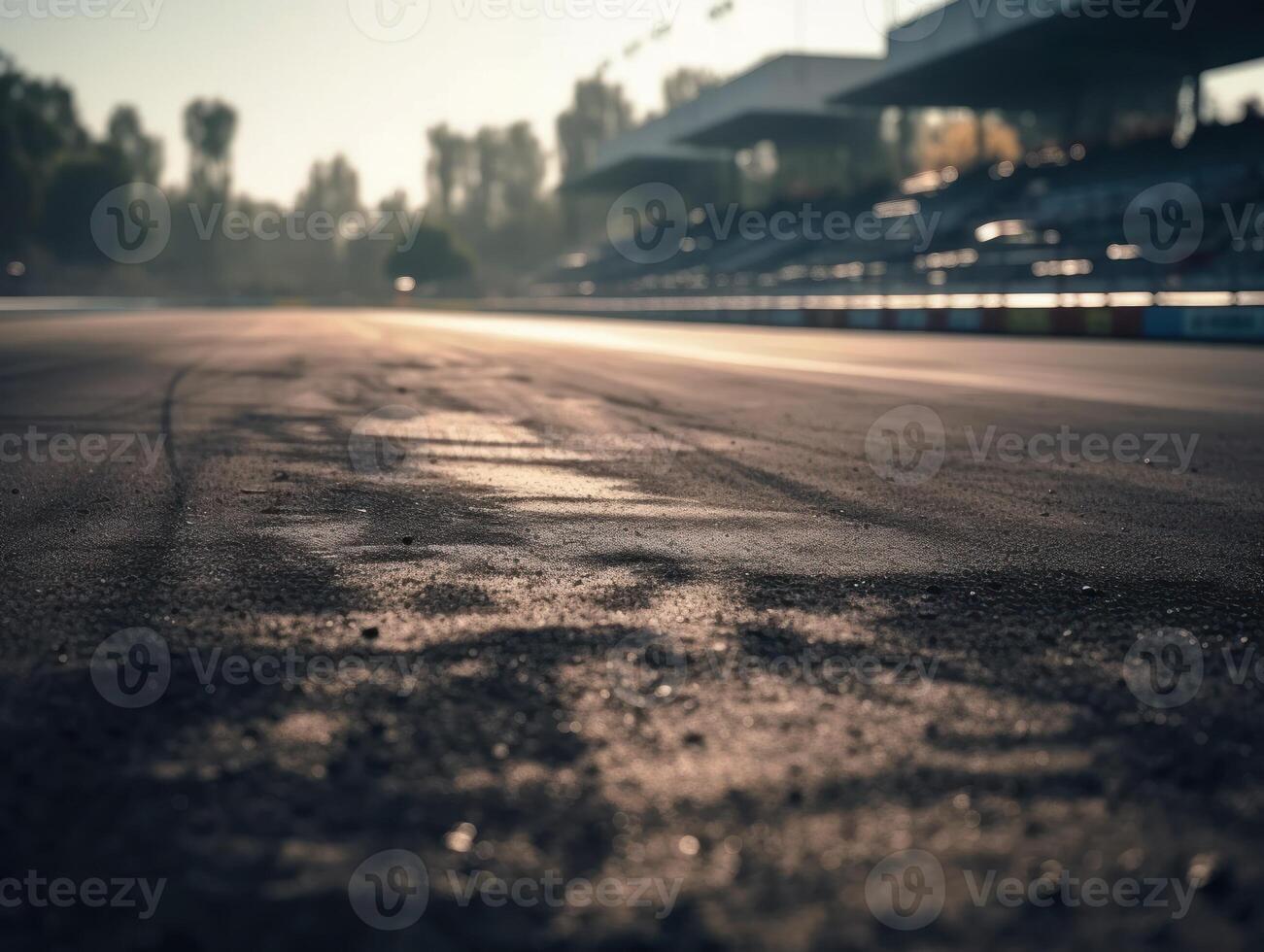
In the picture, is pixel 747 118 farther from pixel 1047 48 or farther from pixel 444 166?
pixel 444 166

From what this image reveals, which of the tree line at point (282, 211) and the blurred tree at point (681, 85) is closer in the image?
the tree line at point (282, 211)

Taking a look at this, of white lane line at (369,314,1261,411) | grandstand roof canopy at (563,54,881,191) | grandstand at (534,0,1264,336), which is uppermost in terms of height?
grandstand roof canopy at (563,54,881,191)

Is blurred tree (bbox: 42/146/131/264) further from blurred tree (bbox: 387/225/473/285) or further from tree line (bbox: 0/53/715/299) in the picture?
blurred tree (bbox: 387/225/473/285)

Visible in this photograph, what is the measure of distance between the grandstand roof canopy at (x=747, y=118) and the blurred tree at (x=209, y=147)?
53.5 m

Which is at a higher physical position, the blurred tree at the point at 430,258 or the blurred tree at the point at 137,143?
the blurred tree at the point at 137,143

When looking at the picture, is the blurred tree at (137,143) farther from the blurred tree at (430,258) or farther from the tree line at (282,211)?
the blurred tree at (430,258)

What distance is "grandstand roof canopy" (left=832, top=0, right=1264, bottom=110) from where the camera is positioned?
119 ft

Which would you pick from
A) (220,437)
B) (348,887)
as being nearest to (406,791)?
(348,887)

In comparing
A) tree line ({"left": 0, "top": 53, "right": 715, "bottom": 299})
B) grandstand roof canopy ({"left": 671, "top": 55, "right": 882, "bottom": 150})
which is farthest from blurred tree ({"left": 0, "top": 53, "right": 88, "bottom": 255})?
grandstand roof canopy ({"left": 671, "top": 55, "right": 882, "bottom": 150})

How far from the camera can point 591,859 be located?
6.11 feet

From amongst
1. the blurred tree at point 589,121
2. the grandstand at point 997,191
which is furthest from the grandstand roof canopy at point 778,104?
the blurred tree at point 589,121

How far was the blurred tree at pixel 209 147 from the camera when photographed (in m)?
118

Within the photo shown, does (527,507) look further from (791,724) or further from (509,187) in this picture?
(509,187)

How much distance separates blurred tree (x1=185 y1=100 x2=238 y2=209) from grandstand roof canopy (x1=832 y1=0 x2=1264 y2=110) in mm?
84792
